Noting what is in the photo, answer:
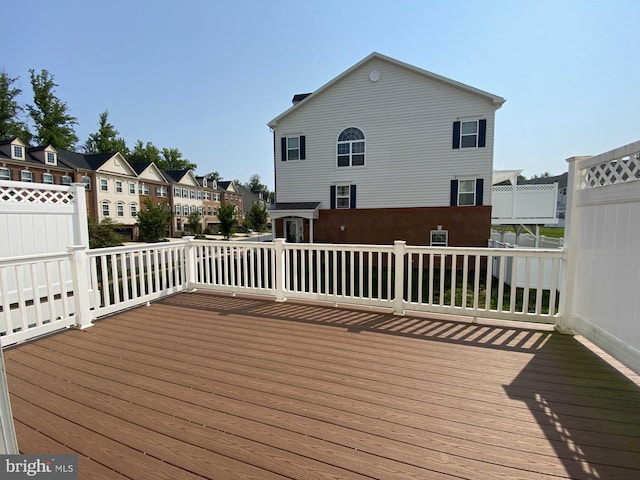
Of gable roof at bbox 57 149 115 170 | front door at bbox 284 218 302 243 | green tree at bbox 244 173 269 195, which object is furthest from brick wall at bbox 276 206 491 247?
green tree at bbox 244 173 269 195

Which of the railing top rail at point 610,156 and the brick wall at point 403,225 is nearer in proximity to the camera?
the railing top rail at point 610,156

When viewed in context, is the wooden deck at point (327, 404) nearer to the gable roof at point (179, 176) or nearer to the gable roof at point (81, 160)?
the gable roof at point (81, 160)

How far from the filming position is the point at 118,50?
9.09 metres

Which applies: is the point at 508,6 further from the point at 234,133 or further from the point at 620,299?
the point at 234,133

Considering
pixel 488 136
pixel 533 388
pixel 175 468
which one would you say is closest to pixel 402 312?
pixel 533 388

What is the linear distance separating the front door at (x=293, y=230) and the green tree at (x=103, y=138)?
1238 inches

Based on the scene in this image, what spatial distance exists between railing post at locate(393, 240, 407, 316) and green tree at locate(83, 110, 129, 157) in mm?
40762

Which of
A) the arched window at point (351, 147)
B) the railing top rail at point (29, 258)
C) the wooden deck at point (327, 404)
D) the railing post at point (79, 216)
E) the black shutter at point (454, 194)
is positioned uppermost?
the arched window at point (351, 147)

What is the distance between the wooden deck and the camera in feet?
4.91

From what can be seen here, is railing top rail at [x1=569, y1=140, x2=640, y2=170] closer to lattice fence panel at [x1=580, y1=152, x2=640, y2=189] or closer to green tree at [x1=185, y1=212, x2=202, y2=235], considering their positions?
lattice fence panel at [x1=580, y1=152, x2=640, y2=189]

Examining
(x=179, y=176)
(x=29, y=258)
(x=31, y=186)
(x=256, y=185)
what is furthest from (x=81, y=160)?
(x=256, y=185)

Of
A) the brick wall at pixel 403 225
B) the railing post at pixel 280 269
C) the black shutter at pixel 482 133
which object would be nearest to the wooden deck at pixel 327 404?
the railing post at pixel 280 269

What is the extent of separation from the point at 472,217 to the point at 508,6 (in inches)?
310

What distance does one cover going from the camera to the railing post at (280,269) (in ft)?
14.4
